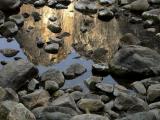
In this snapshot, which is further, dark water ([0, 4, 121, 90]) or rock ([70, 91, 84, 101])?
dark water ([0, 4, 121, 90])

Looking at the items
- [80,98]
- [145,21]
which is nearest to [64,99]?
[80,98]

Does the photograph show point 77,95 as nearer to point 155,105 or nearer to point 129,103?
point 129,103

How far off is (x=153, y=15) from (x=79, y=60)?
1.72 meters

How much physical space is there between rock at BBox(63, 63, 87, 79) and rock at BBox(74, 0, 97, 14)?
2009 mm

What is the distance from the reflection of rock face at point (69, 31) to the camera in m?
6.39

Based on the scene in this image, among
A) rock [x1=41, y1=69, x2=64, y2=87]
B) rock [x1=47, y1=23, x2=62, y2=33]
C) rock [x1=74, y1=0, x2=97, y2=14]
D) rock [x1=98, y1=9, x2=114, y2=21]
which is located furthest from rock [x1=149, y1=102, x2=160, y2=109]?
rock [x1=74, y1=0, x2=97, y2=14]

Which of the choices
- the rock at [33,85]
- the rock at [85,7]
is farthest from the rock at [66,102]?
the rock at [85,7]

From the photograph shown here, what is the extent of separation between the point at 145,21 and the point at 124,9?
0.67 meters

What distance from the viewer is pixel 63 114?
4426mm

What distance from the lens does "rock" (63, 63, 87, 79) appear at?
5703 mm

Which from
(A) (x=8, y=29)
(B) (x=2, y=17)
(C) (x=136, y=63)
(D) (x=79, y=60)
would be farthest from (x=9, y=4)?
(C) (x=136, y=63)

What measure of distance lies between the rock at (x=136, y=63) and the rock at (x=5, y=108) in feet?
5.50

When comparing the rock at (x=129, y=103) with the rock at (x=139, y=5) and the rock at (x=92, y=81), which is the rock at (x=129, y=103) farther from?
the rock at (x=139, y=5)

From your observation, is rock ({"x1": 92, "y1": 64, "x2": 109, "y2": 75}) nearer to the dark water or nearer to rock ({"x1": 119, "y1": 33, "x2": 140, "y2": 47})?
the dark water
